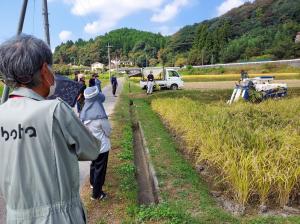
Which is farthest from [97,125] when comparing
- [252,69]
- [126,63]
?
[126,63]

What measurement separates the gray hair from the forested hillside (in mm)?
74468

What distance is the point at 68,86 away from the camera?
3521mm

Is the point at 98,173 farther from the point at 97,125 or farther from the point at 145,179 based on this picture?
the point at 145,179

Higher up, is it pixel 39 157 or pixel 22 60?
pixel 22 60

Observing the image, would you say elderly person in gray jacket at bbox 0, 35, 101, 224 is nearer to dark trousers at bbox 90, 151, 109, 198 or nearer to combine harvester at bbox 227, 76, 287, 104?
dark trousers at bbox 90, 151, 109, 198

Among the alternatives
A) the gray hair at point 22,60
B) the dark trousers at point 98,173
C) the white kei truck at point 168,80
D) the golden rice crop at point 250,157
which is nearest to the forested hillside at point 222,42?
the white kei truck at point 168,80

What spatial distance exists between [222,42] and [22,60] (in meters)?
95.7

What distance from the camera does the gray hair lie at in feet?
5.90

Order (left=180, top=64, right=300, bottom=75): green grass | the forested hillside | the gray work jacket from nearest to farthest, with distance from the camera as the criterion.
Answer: the gray work jacket
(left=180, top=64, right=300, bottom=75): green grass
the forested hillside

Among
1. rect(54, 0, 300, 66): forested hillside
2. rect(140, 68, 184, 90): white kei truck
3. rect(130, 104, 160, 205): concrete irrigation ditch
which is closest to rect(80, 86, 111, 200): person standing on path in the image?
rect(130, 104, 160, 205): concrete irrigation ditch

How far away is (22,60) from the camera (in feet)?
5.89

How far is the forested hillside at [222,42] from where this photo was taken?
83.2 m

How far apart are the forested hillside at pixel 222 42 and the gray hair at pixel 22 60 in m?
74.5

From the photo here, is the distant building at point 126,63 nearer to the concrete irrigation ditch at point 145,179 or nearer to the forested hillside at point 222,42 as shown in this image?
the forested hillside at point 222,42
